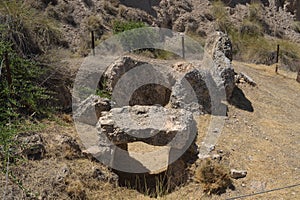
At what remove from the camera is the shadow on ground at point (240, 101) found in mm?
8281

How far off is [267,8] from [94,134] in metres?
14.6

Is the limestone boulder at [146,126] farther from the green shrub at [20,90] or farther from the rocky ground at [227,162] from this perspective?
the green shrub at [20,90]

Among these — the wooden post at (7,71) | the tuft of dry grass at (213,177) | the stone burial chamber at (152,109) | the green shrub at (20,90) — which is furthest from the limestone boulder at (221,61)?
the wooden post at (7,71)

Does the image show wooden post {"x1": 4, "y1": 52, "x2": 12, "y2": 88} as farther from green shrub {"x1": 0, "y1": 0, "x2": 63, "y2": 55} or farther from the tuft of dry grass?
the tuft of dry grass

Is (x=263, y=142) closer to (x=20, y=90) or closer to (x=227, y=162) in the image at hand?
(x=227, y=162)

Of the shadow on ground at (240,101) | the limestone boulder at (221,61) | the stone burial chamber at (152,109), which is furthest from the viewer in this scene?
the shadow on ground at (240,101)

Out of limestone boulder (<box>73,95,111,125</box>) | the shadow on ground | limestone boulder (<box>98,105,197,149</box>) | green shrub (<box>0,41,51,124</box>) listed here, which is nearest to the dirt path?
the shadow on ground

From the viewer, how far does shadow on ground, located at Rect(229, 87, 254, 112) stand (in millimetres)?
8281

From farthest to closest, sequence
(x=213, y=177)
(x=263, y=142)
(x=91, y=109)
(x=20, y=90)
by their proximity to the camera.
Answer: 1. (x=263, y=142)
2. (x=91, y=109)
3. (x=20, y=90)
4. (x=213, y=177)

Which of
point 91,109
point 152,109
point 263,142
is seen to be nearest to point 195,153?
point 152,109

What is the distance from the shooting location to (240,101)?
335 inches

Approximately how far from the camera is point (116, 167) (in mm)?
5875

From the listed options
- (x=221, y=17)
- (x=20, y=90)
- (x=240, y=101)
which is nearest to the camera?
(x=20, y=90)

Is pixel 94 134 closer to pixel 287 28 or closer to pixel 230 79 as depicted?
pixel 230 79
